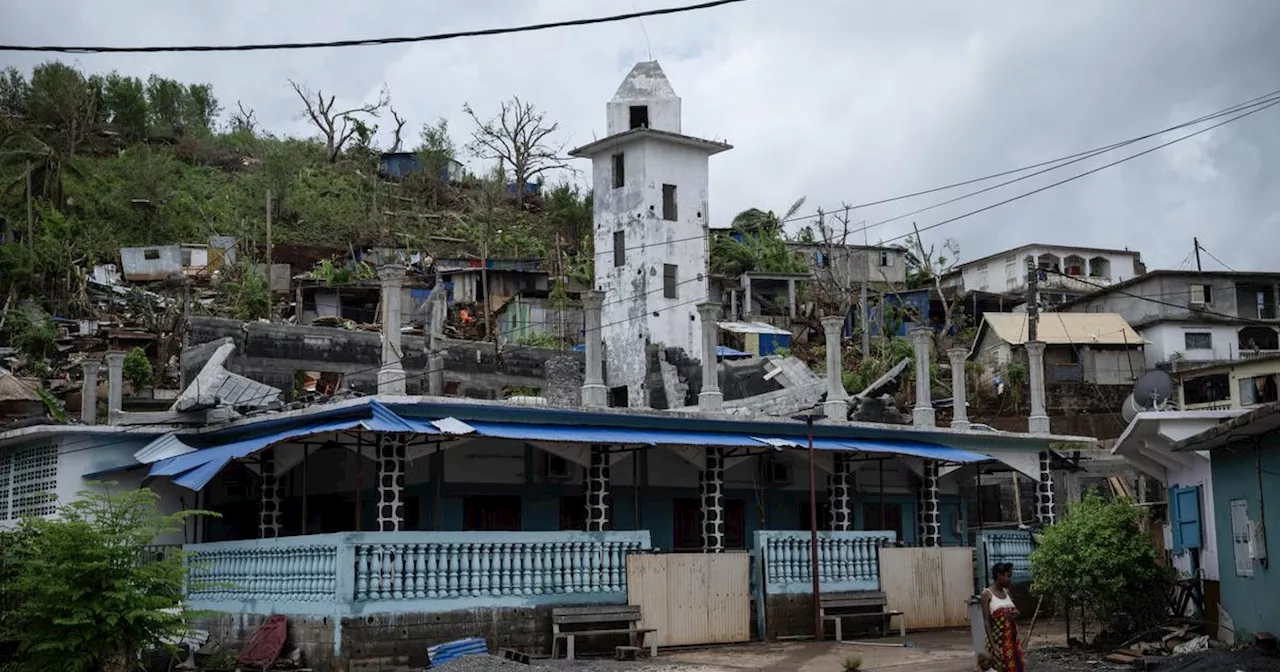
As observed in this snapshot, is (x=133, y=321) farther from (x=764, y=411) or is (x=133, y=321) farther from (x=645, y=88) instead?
(x=764, y=411)

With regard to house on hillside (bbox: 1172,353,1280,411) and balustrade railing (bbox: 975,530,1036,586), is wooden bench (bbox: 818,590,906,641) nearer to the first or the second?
balustrade railing (bbox: 975,530,1036,586)

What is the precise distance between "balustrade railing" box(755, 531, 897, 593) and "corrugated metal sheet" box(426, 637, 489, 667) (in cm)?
538

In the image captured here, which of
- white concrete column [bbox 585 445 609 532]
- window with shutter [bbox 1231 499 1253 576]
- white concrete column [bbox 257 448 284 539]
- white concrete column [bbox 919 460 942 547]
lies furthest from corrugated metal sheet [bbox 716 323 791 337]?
A: window with shutter [bbox 1231 499 1253 576]

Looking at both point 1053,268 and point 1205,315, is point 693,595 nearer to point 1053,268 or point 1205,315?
point 1205,315

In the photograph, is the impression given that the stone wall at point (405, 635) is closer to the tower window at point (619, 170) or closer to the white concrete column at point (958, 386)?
the white concrete column at point (958, 386)

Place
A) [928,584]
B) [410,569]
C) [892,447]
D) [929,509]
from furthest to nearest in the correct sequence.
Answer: [929,509] → [892,447] → [928,584] → [410,569]

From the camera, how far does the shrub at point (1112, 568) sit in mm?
17734

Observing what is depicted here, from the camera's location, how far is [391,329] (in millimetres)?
19891

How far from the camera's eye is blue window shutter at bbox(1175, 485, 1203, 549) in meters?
18.3

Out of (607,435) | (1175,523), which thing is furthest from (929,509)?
(607,435)

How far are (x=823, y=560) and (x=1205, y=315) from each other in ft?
125

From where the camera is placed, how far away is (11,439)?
21.7 m

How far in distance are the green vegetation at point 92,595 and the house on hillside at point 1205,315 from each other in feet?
149

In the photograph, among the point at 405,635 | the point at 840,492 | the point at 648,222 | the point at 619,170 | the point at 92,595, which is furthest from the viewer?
the point at 619,170
